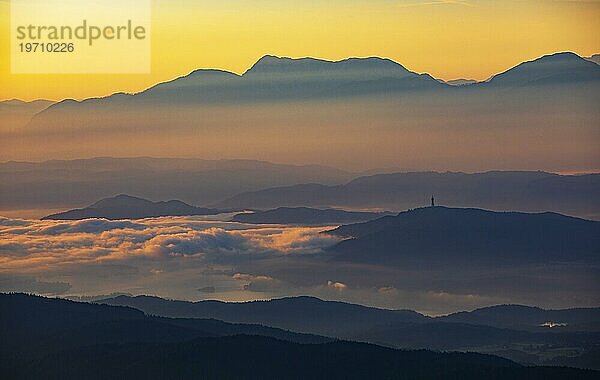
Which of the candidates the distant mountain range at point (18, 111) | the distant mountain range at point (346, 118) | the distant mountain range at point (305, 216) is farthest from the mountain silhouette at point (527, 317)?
the distant mountain range at point (18, 111)

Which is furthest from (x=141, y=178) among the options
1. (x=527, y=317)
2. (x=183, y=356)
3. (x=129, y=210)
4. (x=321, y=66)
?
(x=527, y=317)

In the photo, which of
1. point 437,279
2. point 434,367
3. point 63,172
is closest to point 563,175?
point 437,279

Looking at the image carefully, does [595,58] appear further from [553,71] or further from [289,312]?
[289,312]

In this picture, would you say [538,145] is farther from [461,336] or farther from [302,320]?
[302,320]

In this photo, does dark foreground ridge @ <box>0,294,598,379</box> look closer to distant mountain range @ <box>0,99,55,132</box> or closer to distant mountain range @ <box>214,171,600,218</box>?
distant mountain range @ <box>214,171,600,218</box>

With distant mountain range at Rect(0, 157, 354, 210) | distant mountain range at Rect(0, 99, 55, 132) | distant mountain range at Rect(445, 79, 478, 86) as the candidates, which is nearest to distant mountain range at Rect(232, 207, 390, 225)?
distant mountain range at Rect(0, 157, 354, 210)

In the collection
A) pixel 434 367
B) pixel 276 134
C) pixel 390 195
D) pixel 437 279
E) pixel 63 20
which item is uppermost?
pixel 63 20

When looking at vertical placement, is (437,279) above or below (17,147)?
below

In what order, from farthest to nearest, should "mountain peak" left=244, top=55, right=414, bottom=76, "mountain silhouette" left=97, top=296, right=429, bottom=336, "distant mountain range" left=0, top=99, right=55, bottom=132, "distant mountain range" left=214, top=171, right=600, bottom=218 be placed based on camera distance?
"distant mountain range" left=214, top=171, right=600, bottom=218
"mountain silhouette" left=97, top=296, right=429, bottom=336
"mountain peak" left=244, top=55, right=414, bottom=76
"distant mountain range" left=0, top=99, right=55, bottom=132
